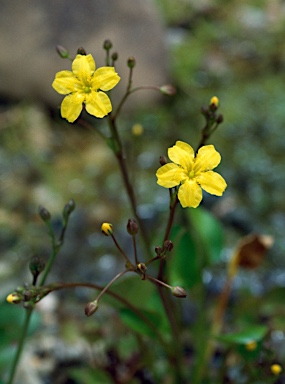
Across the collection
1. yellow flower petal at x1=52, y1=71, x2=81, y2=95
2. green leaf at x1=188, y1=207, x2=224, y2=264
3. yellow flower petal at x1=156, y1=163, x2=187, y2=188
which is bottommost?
green leaf at x1=188, y1=207, x2=224, y2=264

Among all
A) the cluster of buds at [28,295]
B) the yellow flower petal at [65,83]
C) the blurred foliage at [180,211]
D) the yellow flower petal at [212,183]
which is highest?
the yellow flower petal at [65,83]

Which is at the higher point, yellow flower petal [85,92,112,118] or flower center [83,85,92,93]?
flower center [83,85,92,93]

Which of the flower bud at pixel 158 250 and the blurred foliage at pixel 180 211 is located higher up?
the flower bud at pixel 158 250

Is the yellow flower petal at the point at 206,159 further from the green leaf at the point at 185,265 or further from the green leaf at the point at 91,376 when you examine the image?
the green leaf at the point at 91,376

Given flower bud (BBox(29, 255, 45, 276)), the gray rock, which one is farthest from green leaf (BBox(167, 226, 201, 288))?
the gray rock

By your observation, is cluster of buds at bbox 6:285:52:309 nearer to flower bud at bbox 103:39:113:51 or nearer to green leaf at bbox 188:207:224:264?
flower bud at bbox 103:39:113:51

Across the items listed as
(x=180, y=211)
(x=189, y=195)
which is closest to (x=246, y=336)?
(x=189, y=195)

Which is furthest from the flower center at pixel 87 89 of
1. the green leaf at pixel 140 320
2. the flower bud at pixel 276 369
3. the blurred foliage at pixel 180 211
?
the flower bud at pixel 276 369

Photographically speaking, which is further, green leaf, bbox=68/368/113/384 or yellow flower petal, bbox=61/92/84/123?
green leaf, bbox=68/368/113/384
